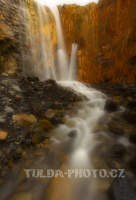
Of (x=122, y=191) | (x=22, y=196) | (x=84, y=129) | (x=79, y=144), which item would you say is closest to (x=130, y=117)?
(x=84, y=129)

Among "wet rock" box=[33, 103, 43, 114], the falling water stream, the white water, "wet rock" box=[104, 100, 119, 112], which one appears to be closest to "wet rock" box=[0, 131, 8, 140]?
the falling water stream

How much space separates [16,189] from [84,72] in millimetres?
10381

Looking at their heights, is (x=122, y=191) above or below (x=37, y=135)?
below

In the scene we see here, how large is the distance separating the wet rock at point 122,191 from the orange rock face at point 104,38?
29.9 feet

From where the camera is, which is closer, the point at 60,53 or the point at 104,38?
the point at 104,38

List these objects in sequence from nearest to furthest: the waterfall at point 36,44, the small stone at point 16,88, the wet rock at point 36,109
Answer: the wet rock at point 36,109 → the small stone at point 16,88 → the waterfall at point 36,44

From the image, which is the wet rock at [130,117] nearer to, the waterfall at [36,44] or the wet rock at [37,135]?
the wet rock at [37,135]

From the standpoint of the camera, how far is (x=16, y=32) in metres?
6.59

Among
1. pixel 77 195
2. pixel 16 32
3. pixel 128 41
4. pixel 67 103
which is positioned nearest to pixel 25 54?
pixel 16 32

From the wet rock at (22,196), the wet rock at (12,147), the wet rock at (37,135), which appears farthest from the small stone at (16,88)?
the wet rock at (22,196)

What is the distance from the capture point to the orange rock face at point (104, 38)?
Answer: 904cm

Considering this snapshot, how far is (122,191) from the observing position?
165cm

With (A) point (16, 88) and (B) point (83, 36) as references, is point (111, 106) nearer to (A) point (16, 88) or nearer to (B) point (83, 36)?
(A) point (16, 88)

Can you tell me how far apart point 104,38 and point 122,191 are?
1165 cm
